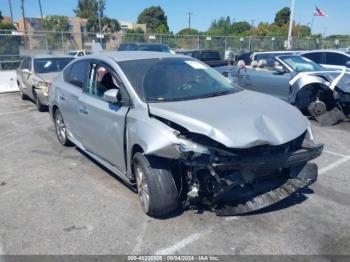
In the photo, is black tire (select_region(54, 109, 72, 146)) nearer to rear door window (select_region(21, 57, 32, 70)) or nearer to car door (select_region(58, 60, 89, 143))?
car door (select_region(58, 60, 89, 143))

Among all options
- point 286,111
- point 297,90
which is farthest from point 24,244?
point 297,90

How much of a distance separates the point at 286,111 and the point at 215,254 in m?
1.81

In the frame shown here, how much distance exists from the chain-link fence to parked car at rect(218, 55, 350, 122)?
46.7ft

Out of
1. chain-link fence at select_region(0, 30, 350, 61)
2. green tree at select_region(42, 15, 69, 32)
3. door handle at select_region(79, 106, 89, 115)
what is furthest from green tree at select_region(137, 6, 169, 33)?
door handle at select_region(79, 106, 89, 115)

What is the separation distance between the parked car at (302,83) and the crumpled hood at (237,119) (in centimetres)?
411

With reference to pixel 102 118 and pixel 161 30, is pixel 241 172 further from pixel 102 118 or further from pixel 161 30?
pixel 161 30

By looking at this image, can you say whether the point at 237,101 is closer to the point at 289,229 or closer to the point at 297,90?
the point at 289,229

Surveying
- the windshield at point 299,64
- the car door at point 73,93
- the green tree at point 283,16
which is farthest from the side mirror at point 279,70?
the green tree at point 283,16

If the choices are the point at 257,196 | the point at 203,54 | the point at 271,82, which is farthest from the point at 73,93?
the point at 203,54

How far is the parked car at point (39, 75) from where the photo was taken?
965 centimetres

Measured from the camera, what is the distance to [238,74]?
1012 cm

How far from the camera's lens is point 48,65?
10.5 meters

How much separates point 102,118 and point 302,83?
538cm

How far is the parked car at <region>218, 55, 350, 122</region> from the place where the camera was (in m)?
7.75
